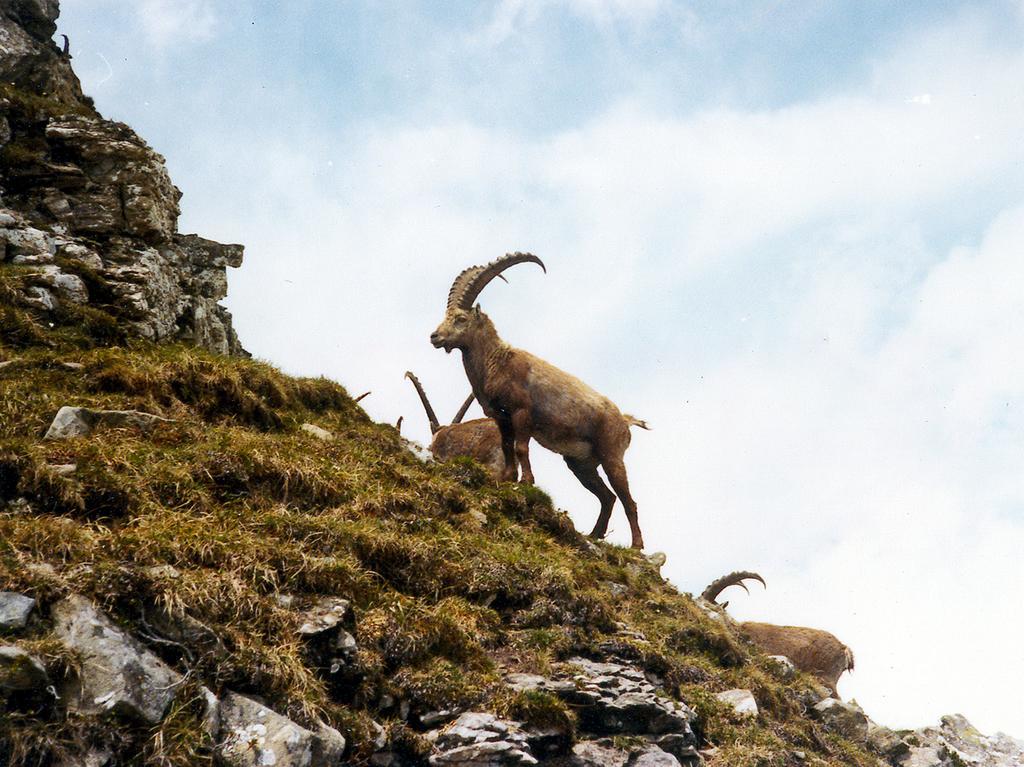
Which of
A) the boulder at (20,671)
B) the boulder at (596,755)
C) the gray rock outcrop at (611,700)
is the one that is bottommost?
the boulder at (20,671)

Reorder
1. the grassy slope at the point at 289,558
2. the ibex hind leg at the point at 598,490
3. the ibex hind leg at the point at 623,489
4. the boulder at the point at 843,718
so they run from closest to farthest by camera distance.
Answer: the grassy slope at the point at 289,558
the boulder at the point at 843,718
the ibex hind leg at the point at 623,489
the ibex hind leg at the point at 598,490

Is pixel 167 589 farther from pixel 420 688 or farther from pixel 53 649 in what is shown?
pixel 420 688

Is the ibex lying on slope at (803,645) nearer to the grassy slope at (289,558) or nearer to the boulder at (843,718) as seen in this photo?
the boulder at (843,718)

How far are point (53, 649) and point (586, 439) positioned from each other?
478 inches

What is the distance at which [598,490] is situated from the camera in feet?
57.2

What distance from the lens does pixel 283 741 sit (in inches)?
212

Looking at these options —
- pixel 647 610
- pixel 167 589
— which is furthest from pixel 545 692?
pixel 647 610

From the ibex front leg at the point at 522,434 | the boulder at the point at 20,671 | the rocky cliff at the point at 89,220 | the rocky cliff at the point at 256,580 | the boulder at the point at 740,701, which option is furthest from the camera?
the ibex front leg at the point at 522,434

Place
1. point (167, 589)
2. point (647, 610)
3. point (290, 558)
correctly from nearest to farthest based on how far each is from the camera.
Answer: point (167, 589) → point (290, 558) → point (647, 610)

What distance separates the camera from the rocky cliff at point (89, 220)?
40.1 ft

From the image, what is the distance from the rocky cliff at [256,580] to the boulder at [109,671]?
0.05 feet

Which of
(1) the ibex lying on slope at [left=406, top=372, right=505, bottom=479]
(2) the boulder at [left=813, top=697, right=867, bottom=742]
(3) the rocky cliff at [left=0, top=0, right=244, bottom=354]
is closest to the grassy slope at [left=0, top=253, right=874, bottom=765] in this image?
(2) the boulder at [left=813, top=697, right=867, bottom=742]

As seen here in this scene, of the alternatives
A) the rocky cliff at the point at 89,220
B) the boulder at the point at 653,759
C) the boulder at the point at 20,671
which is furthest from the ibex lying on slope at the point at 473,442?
the boulder at the point at 20,671

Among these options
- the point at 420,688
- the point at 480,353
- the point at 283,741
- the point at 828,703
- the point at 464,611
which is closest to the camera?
the point at 283,741
